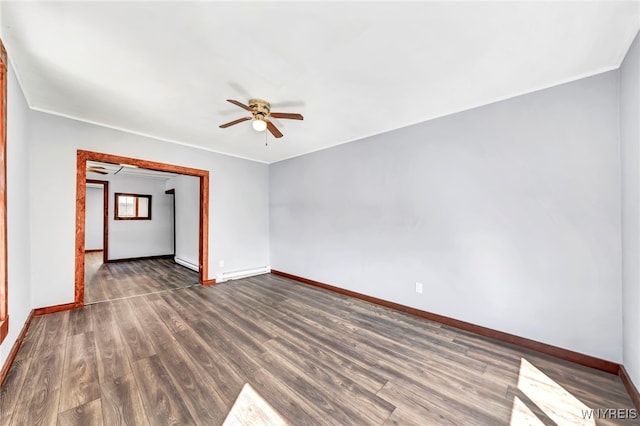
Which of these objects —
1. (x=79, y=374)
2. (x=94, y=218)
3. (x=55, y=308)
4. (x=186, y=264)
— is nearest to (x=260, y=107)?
(x=79, y=374)

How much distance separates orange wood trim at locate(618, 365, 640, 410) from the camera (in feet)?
5.14

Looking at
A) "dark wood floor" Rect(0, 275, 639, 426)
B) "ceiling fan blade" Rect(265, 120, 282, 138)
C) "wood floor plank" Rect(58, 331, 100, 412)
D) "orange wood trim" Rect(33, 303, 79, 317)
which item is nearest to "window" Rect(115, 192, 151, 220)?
"orange wood trim" Rect(33, 303, 79, 317)

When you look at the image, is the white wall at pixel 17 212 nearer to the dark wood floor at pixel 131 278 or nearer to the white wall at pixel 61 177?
the white wall at pixel 61 177

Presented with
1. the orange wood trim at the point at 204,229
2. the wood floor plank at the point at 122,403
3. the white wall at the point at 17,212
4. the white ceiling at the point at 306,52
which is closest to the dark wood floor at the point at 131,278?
the orange wood trim at the point at 204,229

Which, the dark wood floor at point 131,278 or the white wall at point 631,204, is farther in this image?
the dark wood floor at point 131,278

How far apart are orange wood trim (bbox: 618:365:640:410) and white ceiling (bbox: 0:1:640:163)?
2356 millimetres

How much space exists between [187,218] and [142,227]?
2.02 meters

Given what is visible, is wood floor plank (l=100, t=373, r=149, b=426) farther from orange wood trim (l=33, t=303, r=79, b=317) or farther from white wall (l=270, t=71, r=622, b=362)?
white wall (l=270, t=71, r=622, b=362)

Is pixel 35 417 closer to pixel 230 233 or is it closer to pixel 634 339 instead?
pixel 230 233

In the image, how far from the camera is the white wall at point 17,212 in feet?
6.41

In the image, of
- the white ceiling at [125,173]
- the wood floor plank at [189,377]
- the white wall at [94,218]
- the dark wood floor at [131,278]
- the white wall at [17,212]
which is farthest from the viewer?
the white wall at [94,218]

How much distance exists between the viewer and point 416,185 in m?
3.06

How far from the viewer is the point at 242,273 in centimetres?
476

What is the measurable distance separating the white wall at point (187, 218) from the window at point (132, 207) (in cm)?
106
